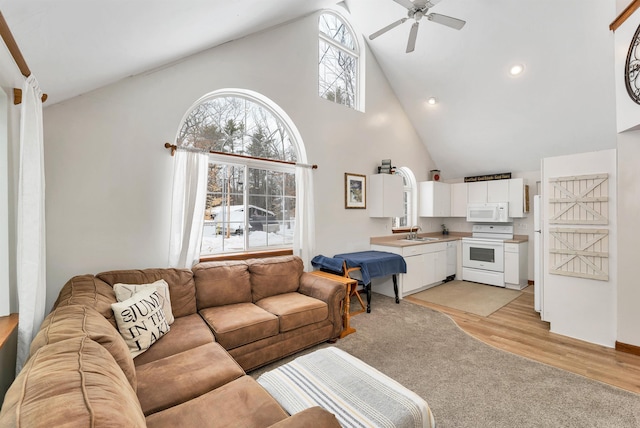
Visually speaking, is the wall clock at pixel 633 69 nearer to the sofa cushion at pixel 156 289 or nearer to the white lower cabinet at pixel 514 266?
the white lower cabinet at pixel 514 266

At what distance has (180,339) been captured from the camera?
6.52ft

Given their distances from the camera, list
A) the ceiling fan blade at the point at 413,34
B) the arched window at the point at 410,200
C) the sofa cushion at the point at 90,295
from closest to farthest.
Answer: the sofa cushion at the point at 90,295 < the ceiling fan blade at the point at 413,34 < the arched window at the point at 410,200

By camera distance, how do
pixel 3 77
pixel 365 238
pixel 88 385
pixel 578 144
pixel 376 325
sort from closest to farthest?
pixel 88 385, pixel 3 77, pixel 376 325, pixel 578 144, pixel 365 238

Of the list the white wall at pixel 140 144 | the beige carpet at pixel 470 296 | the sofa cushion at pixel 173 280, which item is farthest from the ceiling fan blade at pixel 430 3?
the beige carpet at pixel 470 296

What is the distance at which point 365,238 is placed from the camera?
182 inches

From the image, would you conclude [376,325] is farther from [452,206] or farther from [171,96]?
[452,206]

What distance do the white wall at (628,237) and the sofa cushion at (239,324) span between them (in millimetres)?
3330

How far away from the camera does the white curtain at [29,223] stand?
1.42 m

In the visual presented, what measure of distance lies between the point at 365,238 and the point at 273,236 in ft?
5.39

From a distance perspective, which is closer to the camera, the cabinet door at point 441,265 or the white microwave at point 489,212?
the cabinet door at point 441,265

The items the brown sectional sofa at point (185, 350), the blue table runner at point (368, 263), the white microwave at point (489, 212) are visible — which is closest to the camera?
the brown sectional sofa at point (185, 350)

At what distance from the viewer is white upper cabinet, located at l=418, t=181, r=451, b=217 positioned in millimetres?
5629

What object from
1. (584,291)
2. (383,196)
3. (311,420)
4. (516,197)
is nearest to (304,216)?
(383,196)

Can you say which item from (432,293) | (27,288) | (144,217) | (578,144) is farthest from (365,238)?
(27,288)
